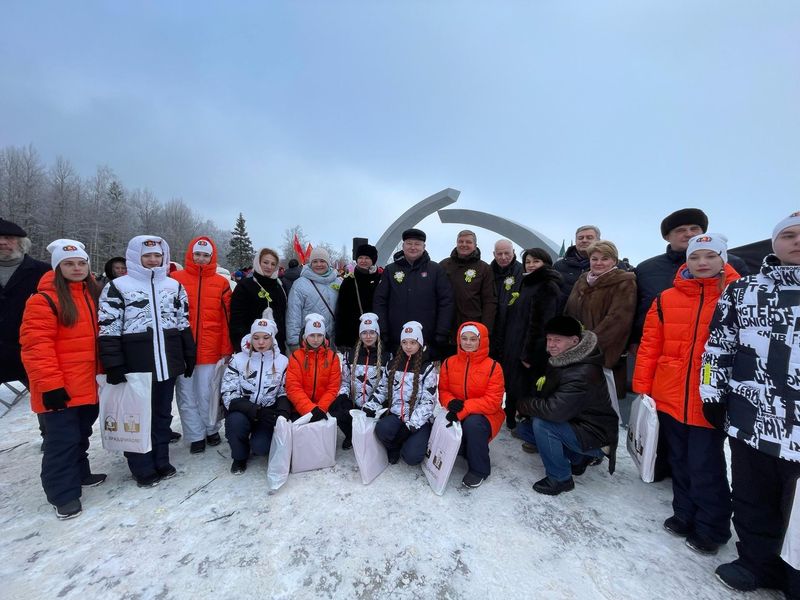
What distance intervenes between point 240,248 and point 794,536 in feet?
124

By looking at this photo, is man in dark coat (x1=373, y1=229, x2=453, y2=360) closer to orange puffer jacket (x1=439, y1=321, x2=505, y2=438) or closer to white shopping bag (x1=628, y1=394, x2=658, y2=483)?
orange puffer jacket (x1=439, y1=321, x2=505, y2=438)

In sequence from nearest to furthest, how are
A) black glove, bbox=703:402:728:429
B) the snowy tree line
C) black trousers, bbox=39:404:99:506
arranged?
black glove, bbox=703:402:728:429 < black trousers, bbox=39:404:99:506 < the snowy tree line

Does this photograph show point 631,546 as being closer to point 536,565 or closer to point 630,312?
point 536,565

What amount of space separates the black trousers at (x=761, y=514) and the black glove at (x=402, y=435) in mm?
2109

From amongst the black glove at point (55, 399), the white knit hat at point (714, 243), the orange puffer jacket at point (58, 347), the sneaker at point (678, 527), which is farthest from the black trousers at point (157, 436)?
the white knit hat at point (714, 243)

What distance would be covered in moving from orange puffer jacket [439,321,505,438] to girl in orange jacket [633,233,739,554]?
3.78 ft

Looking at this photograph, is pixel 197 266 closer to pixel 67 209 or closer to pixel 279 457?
pixel 279 457

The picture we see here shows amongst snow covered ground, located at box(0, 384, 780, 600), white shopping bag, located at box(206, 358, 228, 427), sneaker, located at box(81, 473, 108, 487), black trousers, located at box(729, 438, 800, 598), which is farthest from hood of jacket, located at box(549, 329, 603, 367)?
sneaker, located at box(81, 473, 108, 487)

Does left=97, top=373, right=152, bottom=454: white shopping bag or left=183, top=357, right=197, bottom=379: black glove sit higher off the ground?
left=183, top=357, right=197, bottom=379: black glove

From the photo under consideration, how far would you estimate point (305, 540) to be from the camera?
2.13 metres

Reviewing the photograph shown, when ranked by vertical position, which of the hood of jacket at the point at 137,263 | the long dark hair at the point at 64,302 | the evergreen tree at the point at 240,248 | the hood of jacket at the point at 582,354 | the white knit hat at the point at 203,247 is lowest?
the hood of jacket at the point at 582,354

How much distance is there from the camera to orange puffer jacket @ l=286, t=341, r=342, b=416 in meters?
3.13

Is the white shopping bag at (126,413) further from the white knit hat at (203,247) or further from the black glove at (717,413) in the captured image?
the black glove at (717,413)

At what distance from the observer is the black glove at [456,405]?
9.30ft
